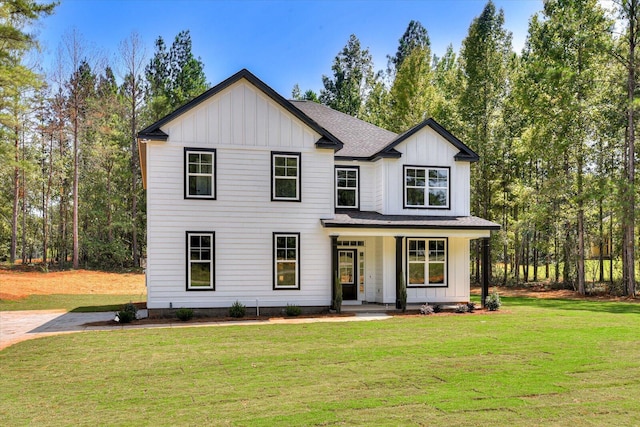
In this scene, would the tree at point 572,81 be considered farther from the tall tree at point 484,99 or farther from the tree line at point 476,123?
the tall tree at point 484,99

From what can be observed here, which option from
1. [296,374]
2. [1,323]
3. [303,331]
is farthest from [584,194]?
[1,323]

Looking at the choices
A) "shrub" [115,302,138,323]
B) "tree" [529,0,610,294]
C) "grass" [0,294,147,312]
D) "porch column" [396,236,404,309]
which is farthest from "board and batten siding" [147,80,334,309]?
"tree" [529,0,610,294]

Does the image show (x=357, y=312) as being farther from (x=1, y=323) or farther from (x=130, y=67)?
(x=130, y=67)

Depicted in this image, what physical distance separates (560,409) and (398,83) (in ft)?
113

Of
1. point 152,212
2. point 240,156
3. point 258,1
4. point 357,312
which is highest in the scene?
point 258,1

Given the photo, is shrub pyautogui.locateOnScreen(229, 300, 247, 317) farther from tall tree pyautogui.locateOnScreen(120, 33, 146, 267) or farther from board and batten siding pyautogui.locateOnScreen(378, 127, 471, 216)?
tall tree pyautogui.locateOnScreen(120, 33, 146, 267)

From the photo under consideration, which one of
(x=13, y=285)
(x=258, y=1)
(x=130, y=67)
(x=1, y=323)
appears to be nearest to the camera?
(x=1, y=323)

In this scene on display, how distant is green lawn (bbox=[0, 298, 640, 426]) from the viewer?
709 centimetres

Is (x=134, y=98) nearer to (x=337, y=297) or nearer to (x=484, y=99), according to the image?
(x=484, y=99)

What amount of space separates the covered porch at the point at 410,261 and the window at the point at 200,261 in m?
4.44

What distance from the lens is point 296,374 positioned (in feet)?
30.5

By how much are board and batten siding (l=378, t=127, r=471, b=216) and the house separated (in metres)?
0.04

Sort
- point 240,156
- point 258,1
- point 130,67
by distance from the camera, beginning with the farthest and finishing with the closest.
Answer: point 130,67
point 258,1
point 240,156

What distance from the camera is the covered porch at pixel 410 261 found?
19.5 metres
